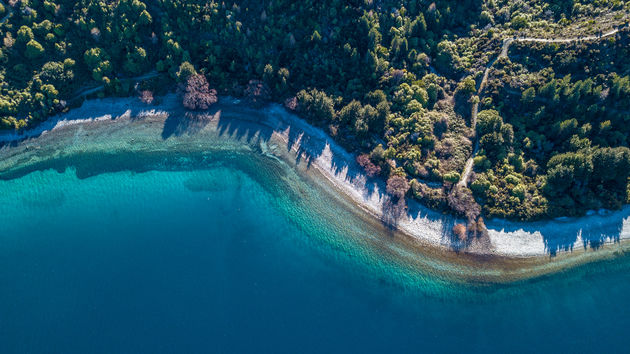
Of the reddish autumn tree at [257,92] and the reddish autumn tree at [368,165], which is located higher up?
the reddish autumn tree at [257,92]

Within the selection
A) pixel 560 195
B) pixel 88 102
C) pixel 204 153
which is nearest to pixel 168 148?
pixel 204 153

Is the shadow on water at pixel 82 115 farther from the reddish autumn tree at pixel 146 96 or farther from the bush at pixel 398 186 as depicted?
the bush at pixel 398 186

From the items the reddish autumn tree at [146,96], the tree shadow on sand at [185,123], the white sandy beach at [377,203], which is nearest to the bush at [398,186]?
the white sandy beach at [377,203]

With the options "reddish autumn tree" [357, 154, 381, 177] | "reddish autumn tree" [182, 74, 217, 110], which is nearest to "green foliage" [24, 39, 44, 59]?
"reddish autumn tree" [182, 74, 217, 110]

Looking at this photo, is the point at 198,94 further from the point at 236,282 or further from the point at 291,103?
the point at 236,282

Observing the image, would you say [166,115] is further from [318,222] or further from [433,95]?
[433,95]

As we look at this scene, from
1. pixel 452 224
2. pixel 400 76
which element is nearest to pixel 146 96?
pixel 400 76

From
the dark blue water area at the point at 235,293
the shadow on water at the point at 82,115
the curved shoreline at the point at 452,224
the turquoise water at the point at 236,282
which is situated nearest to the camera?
the dark blue water area at the point at 235,293
